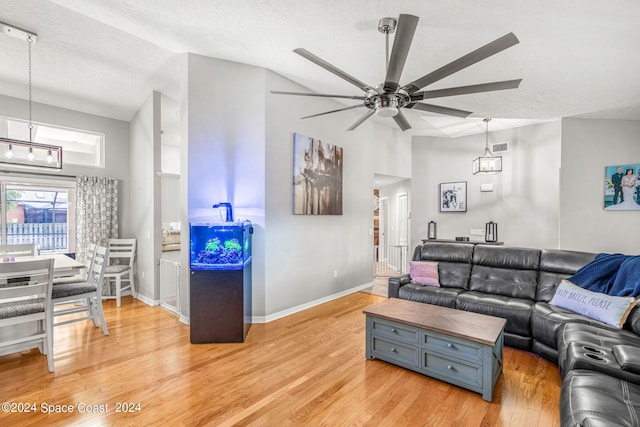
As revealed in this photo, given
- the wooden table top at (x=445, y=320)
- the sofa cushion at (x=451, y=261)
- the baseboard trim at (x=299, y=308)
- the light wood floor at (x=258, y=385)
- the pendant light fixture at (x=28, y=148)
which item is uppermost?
the pendant light fixture at (x=28, y=148)

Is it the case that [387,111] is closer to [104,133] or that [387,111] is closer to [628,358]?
[628,358]

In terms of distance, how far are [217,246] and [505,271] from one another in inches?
135

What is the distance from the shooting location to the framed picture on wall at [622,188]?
4.49 m

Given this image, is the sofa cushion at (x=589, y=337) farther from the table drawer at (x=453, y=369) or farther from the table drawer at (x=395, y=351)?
the table drawer at (x=395, y=351)

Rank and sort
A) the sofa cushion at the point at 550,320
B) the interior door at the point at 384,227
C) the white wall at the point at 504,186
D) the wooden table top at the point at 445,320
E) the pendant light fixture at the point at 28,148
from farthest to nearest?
the interior door at the point at 384,227 < the white wall at the point at 504,186 < the pendant light fixture at the point at 28,148 < the sofa cushion at the point at 550,320 < the wooden table top at the point at 445,320

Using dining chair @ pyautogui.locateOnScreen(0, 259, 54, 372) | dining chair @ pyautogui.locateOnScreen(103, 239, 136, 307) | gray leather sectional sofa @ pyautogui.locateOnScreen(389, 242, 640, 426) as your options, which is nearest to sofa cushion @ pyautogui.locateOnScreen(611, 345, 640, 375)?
gray leather sectional sofa @ pyautogui.locateOnScreen(389, 242, 640, 426)

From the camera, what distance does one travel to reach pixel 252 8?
101 inches

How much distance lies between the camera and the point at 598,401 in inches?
58.3

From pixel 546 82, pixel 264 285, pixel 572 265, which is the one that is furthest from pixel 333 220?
pixel 546 82

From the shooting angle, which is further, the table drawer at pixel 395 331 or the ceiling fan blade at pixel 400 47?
the table drawer at pixel 395 331

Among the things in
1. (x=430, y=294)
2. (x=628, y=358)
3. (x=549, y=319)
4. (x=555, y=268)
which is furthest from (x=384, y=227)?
(x=628, y=358)

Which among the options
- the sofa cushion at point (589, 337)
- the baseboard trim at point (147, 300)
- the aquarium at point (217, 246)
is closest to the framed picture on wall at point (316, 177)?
the aquarium at point (217, 246)

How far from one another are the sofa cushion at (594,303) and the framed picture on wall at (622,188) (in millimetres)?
2715

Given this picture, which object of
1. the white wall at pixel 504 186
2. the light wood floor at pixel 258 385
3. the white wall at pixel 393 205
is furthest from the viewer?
the white wall at pixel 393 205
